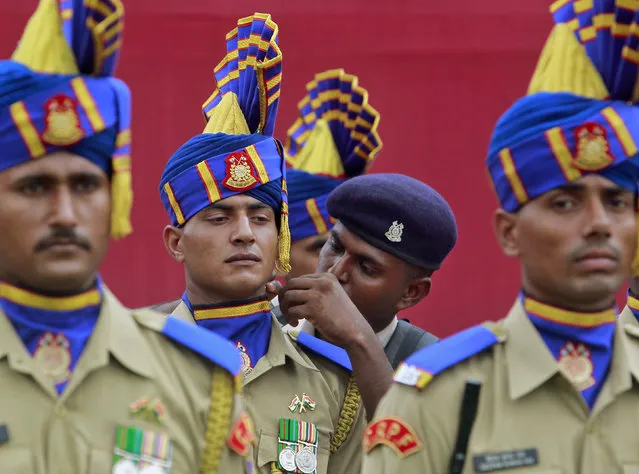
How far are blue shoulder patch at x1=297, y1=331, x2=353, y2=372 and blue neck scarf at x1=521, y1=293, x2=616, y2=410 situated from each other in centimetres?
117

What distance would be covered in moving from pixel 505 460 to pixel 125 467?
2.88ft

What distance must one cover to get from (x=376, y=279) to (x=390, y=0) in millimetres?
5387

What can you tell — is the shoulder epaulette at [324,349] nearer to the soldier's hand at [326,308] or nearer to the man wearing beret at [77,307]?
the soldier's hand at [326,308]

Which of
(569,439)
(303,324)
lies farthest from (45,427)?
(303,324)

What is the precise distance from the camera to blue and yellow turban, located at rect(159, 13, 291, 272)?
15.2ft

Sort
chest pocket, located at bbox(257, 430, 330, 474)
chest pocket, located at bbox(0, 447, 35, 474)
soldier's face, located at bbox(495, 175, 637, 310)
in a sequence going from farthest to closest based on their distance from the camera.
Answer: chest pocket, located at bbox(257, 430, 330, 474), soldier's face, located at bbox(495, 175, 637, 310), chest pocket, located at bbox(0, 447, 35, 474)

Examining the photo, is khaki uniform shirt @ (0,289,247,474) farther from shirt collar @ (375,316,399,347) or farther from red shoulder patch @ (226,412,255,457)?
shirt collar @ (375,316,399,347)

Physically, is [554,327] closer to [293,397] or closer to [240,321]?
[293,397]

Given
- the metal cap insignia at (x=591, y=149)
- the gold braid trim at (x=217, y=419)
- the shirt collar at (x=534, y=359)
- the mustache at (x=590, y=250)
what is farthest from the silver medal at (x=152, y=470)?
the metal cap insignia at (x=591, y=149)

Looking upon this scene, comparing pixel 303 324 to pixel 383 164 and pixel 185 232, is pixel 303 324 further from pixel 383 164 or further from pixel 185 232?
pixel 383 164

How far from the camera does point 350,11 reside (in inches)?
393

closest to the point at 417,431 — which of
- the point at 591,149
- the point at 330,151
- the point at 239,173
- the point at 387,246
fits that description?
the point at 591,149

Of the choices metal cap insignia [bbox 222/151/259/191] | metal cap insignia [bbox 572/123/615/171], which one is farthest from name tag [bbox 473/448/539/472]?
metal cap insignia [bbox 222/151/259/191]

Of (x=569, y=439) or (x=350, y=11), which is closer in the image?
(x=569, y=439)
